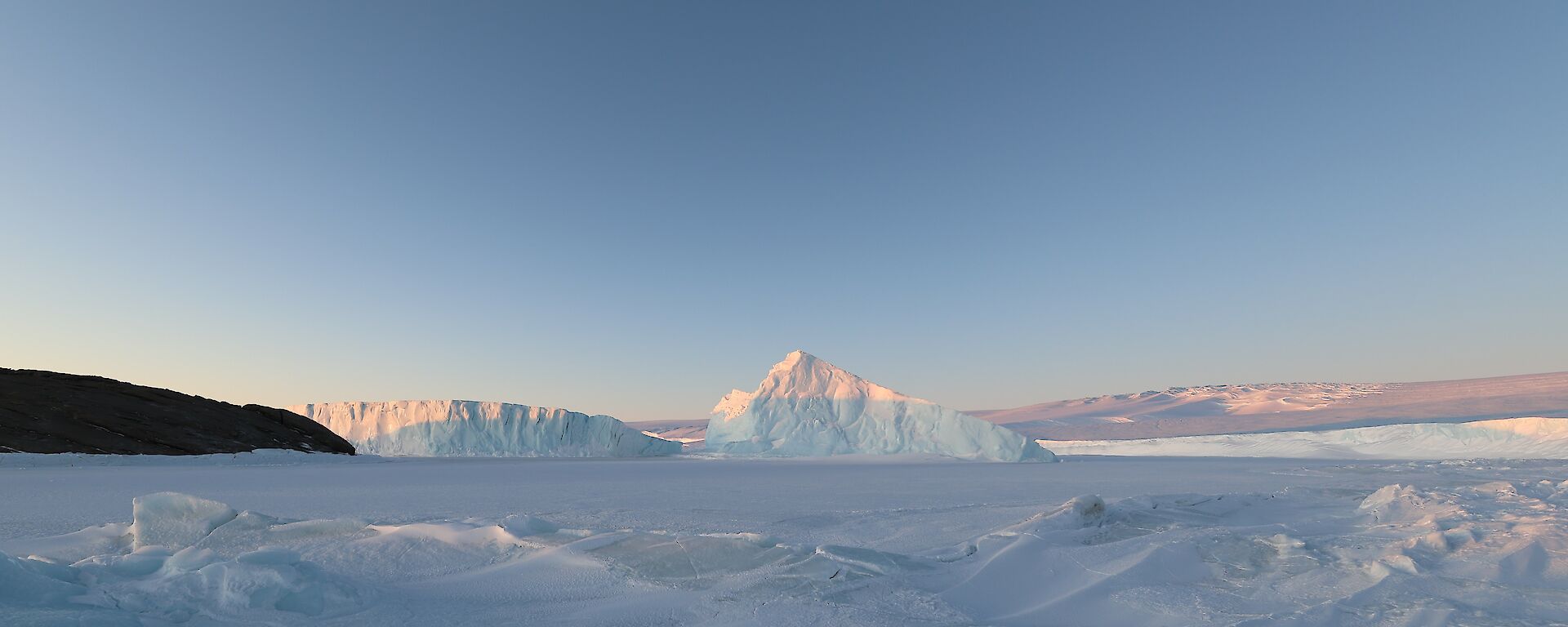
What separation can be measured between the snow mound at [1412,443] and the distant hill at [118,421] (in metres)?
41.1

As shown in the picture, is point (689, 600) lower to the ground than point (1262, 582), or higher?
higher

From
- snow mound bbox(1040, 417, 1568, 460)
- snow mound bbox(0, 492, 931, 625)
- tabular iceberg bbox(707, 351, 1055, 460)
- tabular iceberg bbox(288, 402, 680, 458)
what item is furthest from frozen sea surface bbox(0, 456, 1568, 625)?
snow mound bbox(1040, 417, 1568, 460)

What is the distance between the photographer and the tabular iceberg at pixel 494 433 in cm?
3500

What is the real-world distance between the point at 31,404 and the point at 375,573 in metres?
19.3

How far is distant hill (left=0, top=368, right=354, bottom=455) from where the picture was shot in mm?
13742

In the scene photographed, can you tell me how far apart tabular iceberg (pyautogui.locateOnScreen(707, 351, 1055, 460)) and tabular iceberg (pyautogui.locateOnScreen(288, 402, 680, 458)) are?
5.86m

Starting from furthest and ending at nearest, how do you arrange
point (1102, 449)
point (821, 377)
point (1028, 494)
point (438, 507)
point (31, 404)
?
point (1102, 449) → point (821, 377) → point (31, 404) → point (1028, 494) → point (438, 507)

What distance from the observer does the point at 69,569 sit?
217 cm

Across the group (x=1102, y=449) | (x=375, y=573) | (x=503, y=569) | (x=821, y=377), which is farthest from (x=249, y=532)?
(x=1102, y=449)

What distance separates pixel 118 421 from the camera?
15.5m

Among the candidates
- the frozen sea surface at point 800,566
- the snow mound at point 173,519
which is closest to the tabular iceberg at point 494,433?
the frozen sea surface at point 800,566

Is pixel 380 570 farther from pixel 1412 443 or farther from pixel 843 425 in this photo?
pixel 1412 443

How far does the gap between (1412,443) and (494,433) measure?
50.5 m

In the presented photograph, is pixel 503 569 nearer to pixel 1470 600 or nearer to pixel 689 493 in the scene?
pixel 1470 600
